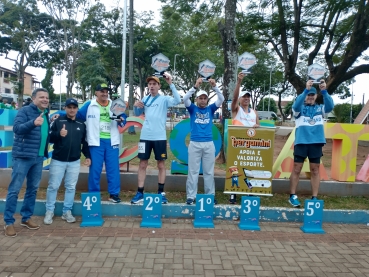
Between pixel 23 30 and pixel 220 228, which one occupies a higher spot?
pixel 23 30

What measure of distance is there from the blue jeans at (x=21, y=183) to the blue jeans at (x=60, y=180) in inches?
7.8

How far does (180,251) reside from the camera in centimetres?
390

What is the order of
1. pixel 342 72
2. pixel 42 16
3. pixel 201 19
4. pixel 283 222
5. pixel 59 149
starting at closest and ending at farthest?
1. pixel 59 149
2. pixel 283 222
3. pixel 201 19
4. pixel 342 72
5. pixel 42 16

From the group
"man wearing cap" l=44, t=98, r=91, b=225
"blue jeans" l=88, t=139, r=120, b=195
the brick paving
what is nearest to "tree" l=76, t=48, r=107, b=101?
"blue jeans" l=88, t=139, r=120, b=195

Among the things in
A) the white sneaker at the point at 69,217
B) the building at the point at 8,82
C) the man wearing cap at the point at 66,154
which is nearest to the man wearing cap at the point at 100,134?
the man wearing cap at the point at 66,154

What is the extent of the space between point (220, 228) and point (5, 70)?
5977cm

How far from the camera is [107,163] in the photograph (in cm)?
501

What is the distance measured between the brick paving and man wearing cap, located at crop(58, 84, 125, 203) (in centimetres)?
74

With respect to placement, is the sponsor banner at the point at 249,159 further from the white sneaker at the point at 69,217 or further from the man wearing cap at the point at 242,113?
the white sneaker at the point at 69,217

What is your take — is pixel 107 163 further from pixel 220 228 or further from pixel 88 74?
pixel 88 74

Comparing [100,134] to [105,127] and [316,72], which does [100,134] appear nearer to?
[105,127]

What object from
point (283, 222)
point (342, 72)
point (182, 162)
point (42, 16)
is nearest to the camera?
point (283, 222)

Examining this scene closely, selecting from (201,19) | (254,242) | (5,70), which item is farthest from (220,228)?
(5,70)

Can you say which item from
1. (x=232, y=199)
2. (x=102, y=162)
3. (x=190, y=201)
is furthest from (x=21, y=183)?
(x=232, y=199)
